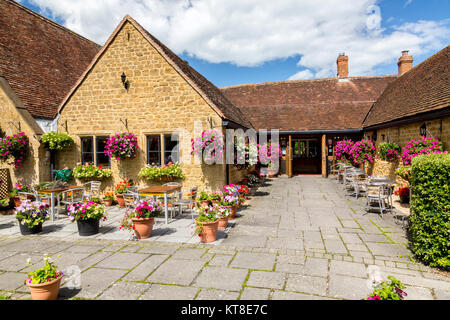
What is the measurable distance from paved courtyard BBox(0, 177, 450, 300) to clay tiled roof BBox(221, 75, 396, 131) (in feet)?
33.9

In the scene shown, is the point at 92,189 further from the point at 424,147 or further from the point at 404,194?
the point at 424,147

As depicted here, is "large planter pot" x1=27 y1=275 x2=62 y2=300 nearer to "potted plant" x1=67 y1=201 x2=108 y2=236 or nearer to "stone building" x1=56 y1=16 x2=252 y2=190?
"potted plant" x1=67 y1=201 x2=108 y2=236

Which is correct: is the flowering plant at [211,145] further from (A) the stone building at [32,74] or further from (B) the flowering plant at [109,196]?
(A) the stone building at [32,74]

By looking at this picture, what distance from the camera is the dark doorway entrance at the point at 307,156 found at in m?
20.2

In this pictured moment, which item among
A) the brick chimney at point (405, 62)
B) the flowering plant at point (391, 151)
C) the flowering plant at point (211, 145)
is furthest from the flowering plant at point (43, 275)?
the brick chimney at point (405, 62)

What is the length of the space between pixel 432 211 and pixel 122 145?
8737 millimetres

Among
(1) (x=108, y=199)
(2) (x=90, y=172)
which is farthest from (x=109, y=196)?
(2) (x=90, y=172)

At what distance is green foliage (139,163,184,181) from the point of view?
371 inches

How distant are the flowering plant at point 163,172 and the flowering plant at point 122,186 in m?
0.59

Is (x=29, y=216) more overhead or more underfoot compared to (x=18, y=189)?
more underfoot

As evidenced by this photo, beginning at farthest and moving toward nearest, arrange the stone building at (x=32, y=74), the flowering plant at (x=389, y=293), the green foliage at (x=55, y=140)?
1. the stone building at (x=32, y=74)
2. the green foliage at (x=55, y=140)
3. the flowering plant at (x=389, y=293)

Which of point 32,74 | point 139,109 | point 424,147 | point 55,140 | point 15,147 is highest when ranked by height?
point 32,74

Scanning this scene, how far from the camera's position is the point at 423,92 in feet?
35.4
